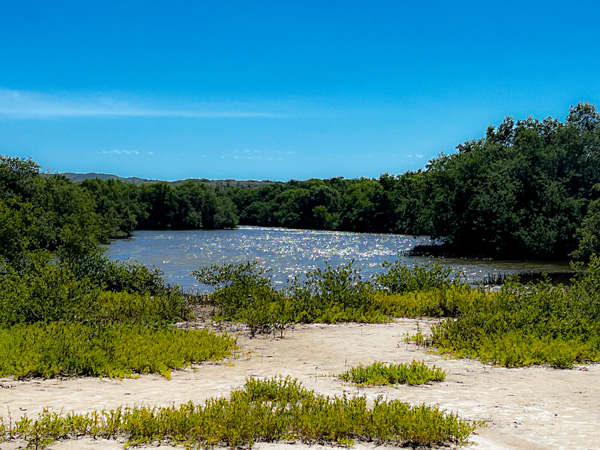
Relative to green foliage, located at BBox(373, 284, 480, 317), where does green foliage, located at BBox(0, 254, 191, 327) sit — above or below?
above

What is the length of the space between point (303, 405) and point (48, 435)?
264cm

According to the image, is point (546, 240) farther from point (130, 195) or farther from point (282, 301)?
point (130, 195)

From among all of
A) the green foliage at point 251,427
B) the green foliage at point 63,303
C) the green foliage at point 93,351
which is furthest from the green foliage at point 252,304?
the green foliage at point 251,427

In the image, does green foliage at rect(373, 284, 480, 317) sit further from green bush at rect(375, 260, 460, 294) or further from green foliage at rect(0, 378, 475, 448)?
green foliage at rect(0, 378, 475, 448)

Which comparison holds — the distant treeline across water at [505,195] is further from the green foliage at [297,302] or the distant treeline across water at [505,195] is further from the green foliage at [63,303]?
the green foliage at [63,303]

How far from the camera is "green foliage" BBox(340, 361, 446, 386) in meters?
8.86

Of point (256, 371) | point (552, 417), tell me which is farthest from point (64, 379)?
point (552, 417)

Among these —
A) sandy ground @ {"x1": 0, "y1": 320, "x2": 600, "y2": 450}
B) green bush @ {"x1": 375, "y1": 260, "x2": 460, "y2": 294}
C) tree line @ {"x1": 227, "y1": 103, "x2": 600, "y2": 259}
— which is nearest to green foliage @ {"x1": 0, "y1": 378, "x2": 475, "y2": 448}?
sandy ground @ {"x1": 0, "y1": 320, "x2": 600, "y2": 450}

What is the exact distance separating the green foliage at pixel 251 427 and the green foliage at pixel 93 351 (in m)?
2.52

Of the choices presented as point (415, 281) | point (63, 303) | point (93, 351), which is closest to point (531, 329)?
point (415, 281)

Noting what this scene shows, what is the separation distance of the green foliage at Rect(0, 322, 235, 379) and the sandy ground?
1.00 feet

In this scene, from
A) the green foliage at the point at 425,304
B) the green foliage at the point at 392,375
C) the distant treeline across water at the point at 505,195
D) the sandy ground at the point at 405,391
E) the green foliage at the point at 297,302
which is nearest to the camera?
the sandy ground at the point at 405,391

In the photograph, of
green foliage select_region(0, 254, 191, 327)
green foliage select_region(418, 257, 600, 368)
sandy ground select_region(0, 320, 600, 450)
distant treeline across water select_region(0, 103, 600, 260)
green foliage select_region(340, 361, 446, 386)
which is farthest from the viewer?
distant treeline across water select_region(0, 103, 600, 260)

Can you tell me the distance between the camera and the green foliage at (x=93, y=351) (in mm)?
9094
